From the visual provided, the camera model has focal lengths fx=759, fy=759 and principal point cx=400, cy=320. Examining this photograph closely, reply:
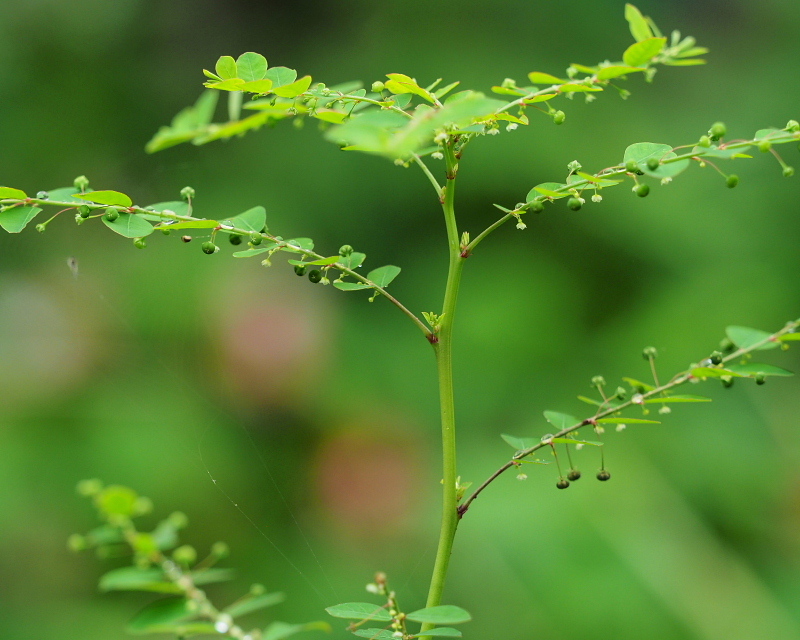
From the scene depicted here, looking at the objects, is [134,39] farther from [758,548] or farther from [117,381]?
[758,548]

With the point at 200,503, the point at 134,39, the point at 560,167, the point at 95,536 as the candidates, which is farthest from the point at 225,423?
the point at 95,536

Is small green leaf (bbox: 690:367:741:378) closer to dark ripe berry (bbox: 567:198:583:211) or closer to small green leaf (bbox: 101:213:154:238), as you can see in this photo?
dark ripe berry (bbox: 567:198:583:211)

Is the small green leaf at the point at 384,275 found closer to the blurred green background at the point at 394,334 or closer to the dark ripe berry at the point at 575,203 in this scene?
the dark ripe berry at the point at 575,203

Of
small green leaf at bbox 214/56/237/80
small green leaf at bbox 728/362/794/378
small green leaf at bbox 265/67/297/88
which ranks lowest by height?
small green leaf at bbox 728/362/794/378

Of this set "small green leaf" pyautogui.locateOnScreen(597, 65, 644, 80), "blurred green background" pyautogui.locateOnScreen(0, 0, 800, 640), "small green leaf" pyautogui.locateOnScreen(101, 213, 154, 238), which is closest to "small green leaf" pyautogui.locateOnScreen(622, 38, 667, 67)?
"small green leaf" pyautogui.locateOnScreen(597, 65, 644, 80)

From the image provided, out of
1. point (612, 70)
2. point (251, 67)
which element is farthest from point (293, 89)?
point (612, 70)

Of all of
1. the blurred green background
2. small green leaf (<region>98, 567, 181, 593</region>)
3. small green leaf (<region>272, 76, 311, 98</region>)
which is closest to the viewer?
small green leaf (<region>98, 567, 181, 593</region>)
